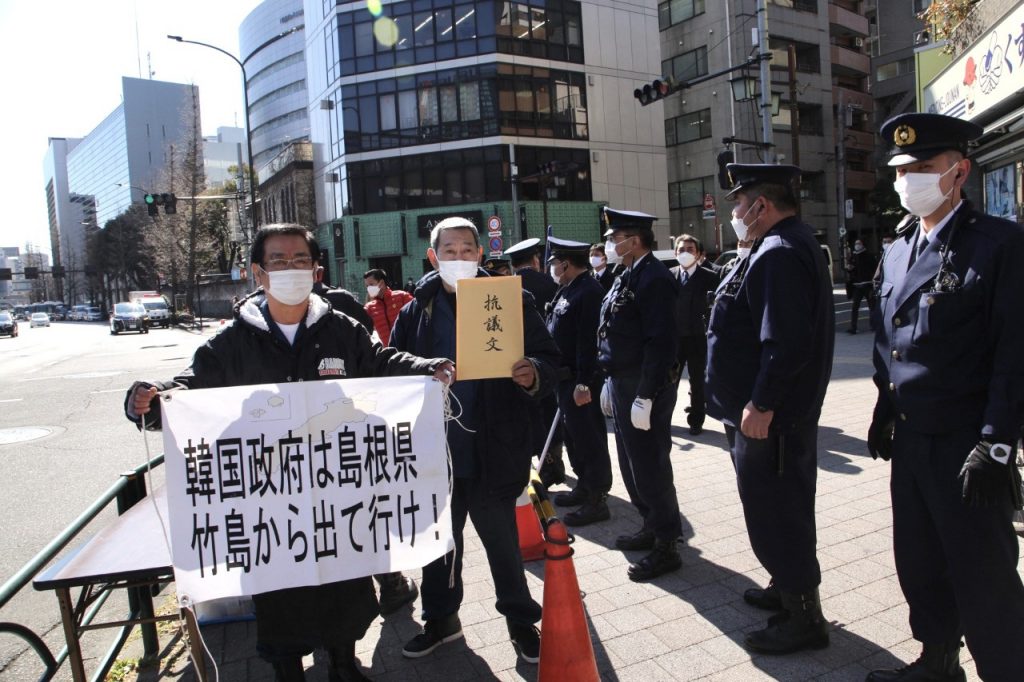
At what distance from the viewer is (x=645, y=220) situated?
14.9 ft

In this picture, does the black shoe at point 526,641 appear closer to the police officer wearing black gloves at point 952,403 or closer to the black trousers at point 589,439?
the police officer wearing black gloves at point 952,403

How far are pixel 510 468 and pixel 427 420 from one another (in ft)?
1.92

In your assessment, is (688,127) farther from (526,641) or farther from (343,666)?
(343,666)

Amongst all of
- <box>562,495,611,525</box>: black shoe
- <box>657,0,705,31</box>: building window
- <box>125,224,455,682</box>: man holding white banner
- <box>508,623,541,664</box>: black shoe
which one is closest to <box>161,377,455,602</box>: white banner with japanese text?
<box>125,224,455,682</box>: man holding white banner

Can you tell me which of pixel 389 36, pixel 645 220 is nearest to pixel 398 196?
pixel 389 36

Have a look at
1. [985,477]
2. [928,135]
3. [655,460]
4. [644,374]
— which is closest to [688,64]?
[644,374]

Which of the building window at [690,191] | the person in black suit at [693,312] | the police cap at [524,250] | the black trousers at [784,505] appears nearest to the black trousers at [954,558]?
the black trousers at [784,505]

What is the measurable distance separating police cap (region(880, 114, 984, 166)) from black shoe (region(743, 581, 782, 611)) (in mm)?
2207

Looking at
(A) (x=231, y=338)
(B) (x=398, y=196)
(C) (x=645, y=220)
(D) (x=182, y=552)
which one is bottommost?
(D) (x=182, y=552)

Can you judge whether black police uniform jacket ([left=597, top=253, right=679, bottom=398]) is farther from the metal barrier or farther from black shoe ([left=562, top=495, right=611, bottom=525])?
the metal barrier

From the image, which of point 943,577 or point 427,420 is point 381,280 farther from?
point 943,577

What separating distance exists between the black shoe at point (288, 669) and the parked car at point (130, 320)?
130 feet

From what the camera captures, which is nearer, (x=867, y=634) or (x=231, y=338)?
(x=231, y=338)

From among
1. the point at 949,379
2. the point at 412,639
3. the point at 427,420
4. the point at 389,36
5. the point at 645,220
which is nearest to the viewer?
the point at 949,379
